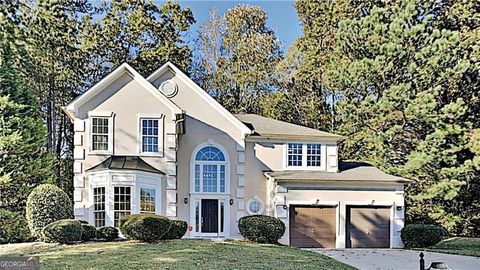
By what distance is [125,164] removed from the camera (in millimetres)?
19656

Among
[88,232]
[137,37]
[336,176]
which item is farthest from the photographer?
[137,37]

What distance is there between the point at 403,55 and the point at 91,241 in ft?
58.6

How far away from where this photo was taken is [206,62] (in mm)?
34625

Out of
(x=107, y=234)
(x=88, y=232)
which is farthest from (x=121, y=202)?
(x=88, y=232)

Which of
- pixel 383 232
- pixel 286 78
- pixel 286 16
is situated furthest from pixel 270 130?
pixel 286 16

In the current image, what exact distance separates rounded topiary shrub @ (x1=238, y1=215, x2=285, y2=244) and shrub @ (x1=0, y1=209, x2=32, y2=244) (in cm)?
1070

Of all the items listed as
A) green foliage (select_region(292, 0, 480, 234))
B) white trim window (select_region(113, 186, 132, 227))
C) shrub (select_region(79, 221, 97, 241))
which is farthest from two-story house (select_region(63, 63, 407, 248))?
green foliage (select_region(292, 0, 480, 234))

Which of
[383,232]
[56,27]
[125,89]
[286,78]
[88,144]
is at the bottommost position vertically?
[383,232]

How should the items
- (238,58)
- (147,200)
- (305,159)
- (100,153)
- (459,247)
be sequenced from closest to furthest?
1. (147,200)
2. (100,153)
3. (459,247)
4. (305,159)
5. (238,58)

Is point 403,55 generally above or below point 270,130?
above

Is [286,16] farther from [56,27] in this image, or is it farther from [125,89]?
[125,89]

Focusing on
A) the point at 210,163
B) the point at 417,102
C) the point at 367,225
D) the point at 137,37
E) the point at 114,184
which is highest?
the point at 137,37

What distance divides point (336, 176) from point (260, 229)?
5372 mm

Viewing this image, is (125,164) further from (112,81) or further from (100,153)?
(112,81)
